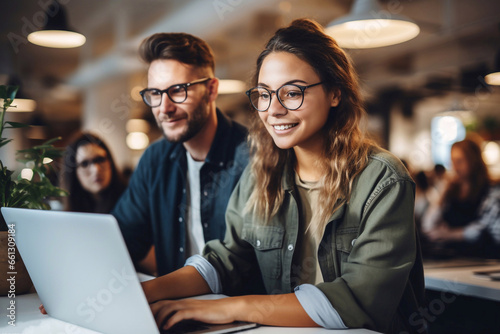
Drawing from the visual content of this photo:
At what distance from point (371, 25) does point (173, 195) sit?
5.01 feet

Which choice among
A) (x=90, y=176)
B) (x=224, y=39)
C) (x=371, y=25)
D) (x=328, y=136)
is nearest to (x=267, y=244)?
(x=328, y=136)

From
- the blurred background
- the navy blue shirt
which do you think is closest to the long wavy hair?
the blurred background

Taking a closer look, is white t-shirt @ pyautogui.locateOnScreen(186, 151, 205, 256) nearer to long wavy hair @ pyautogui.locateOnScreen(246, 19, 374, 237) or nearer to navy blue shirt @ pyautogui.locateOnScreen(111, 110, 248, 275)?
navy blue shirt @ pyautogui.locateOnScreen(111, 110, 248, 275)

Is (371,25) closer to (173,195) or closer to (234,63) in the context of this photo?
(173,195)

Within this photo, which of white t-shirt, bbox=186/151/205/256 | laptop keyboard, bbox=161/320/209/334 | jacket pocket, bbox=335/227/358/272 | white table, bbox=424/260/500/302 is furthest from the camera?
white t-shirt, bbox=186/151/205/256

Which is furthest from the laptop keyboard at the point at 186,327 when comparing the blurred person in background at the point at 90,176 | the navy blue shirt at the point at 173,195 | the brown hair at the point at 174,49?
the blurred person in background at the point at 90,176

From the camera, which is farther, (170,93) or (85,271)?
(170,93)

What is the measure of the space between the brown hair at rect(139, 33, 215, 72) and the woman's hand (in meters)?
1.11

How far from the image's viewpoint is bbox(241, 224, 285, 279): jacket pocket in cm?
140

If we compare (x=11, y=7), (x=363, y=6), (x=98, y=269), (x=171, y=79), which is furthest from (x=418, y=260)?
(x=11, y=7)

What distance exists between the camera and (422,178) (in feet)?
17.1

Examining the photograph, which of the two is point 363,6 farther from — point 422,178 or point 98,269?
point 422,178

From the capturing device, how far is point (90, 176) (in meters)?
3.05

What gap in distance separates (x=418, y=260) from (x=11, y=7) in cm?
543
